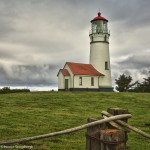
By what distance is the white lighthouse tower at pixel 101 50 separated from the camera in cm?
4553

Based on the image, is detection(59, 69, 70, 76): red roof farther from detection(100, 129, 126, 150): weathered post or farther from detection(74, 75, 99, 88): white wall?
detection(100, 129, 126, 150): weathered post

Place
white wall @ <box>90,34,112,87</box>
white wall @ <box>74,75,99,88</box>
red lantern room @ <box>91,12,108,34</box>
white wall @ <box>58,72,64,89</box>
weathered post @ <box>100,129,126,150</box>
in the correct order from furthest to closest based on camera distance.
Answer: red lantern room @ <box>91,12,108,34</box> < white wall @ <box>90,34,112,87</box> < white wall @ <box>58,72,64,89</box> < white wall @ <box>74,75,99,88</box> < weathered post @ <box>100,129,126,150</box>

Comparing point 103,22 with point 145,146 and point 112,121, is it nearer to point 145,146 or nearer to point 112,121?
point 145,146

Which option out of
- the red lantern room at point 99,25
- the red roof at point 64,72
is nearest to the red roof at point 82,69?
the red roof at point 64,72

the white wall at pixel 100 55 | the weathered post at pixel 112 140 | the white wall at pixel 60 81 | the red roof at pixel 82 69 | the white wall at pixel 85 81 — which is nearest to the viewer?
the weathered post at pixel 112 140

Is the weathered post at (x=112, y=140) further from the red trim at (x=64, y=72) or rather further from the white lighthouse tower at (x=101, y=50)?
the white lighthouse tower at (x=101, y=50)

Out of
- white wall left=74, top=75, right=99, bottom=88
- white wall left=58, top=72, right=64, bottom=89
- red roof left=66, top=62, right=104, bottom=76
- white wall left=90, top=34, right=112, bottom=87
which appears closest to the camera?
white wall left=74, top=75, right=99, bottom=88

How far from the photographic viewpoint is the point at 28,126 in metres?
13.0

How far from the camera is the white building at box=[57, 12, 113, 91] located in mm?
43719

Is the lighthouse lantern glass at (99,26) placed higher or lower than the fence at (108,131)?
higher

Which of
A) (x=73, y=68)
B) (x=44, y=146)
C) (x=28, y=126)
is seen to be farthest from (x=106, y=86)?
(x=44, y=146)

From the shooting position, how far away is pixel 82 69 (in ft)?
146

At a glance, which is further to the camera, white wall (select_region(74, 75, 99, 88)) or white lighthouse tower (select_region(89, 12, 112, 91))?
white lighthouse tower (select_region(89, 12, 112, 91))

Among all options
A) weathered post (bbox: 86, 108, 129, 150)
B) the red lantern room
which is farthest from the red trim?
weathered post (bbox: 86, 108, 129, 150)
